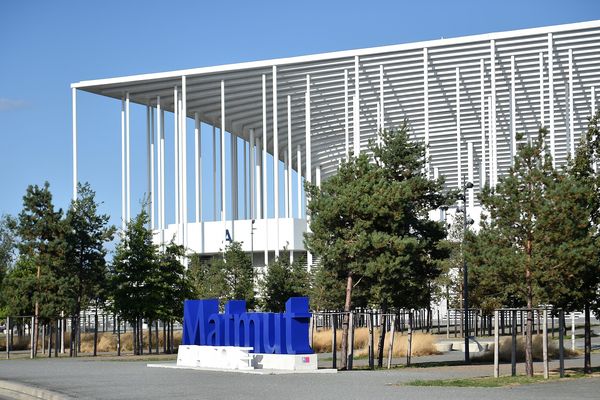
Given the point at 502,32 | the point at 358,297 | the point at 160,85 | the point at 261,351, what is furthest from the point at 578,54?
the point at 261,351

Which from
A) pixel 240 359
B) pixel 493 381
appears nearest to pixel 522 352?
pixel 240 359

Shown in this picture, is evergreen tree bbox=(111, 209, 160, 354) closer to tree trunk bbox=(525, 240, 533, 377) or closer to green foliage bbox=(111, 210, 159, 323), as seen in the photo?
green foliage bbox=(111, 210, 159, 323)

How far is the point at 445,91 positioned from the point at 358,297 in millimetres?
31331

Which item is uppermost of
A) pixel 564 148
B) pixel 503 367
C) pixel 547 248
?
pixel 564 148

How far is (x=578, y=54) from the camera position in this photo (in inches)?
2242

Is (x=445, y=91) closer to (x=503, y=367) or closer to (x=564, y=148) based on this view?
(x=564, y=148)

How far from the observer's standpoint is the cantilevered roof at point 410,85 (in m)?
56.6

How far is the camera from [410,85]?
6188 centimetres

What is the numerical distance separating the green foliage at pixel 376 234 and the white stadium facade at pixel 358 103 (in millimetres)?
20717

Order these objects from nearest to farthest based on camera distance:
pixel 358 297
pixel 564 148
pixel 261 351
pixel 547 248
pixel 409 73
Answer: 1. pixel 547 248
2. pixel 261 351
3. pixel 358 297
4. pixel 409 73
5. pixel 564 148

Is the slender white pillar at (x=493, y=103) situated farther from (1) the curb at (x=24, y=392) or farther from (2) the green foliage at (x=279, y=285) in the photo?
(1) the curb at (x=24, y=392)

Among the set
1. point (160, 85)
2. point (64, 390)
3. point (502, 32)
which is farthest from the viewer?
point (160, 85)

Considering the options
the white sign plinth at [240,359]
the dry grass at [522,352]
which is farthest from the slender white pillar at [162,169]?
the white sign plinth at [240,359]

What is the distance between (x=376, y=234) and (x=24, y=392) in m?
12.0
